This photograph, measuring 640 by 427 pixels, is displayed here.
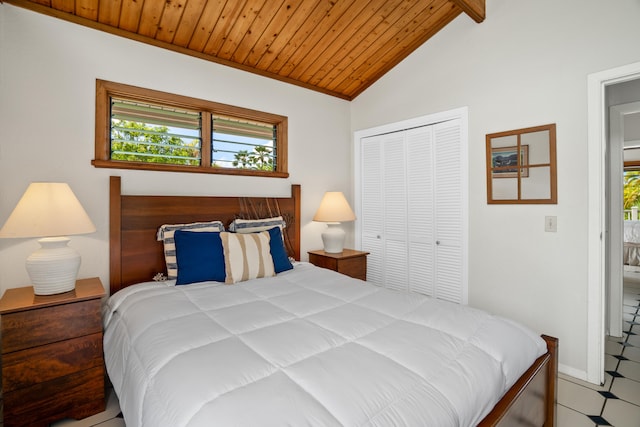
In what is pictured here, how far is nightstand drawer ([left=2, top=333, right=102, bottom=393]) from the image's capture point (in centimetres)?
162

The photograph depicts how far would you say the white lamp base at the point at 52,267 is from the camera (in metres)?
1.79

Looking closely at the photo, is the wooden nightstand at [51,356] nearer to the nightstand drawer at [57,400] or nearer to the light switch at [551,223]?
the nightstand drawer at [57,400]

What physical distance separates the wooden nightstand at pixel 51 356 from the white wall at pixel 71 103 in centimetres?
63

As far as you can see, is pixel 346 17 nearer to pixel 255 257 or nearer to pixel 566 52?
pixel 566 52

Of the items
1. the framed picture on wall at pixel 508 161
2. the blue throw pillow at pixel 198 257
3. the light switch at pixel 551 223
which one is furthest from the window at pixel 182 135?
the light switch at pixel 551 223

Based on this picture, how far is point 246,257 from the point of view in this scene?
2389 millimetres

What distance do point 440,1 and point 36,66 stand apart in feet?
10.4

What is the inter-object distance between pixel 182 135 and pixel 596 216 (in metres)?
3.26

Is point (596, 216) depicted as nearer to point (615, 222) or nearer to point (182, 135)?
point (615, 222)

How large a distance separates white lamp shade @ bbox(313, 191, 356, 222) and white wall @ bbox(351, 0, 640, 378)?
4.00 ft

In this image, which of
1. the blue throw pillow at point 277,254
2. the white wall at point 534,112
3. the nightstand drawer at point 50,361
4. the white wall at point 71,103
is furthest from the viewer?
the blue throw pillow at point 277,254

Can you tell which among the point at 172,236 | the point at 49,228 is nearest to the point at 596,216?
the point at 172,236

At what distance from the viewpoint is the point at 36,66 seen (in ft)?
7.11

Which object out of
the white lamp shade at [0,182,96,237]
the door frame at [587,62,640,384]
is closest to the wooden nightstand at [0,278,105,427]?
the white lamp shade at [0,182,96,237]
